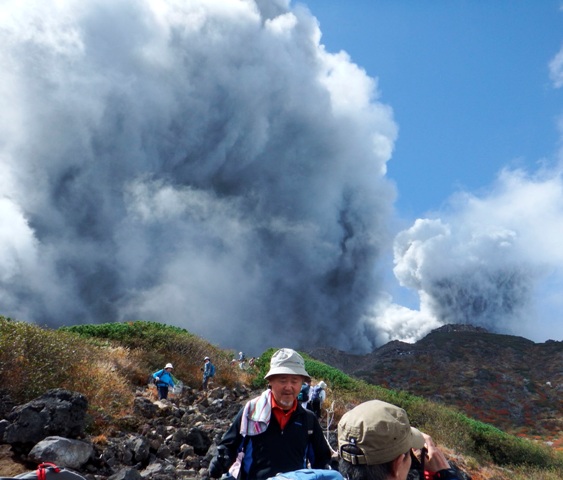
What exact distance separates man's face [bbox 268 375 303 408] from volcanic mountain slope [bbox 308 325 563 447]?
1143 inches

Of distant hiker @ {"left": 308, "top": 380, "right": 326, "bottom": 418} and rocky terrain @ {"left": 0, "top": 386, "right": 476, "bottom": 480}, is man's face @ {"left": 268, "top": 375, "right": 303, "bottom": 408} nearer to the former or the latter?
rocky terrain @ {"left": 0, "top": 386, "right": 476, "bottom": 480}

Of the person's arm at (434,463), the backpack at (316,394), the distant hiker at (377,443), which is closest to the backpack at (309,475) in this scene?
the distant hiker at (377,443)

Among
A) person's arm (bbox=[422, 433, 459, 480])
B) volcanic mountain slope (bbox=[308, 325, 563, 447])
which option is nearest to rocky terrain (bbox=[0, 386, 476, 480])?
person's arm (bbox=[422, 433, 459, 480])

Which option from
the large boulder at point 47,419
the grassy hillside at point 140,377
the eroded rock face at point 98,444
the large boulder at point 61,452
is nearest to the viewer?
the large boulder at point 61,452

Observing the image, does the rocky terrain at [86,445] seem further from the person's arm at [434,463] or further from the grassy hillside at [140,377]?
the person's arm at [434,463]

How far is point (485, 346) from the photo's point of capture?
4966 cm

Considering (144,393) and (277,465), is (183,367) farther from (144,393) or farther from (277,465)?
(277,465)

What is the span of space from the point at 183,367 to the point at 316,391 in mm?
7679

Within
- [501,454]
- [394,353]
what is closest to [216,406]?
[501,454]

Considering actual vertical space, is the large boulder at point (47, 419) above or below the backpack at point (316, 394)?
below

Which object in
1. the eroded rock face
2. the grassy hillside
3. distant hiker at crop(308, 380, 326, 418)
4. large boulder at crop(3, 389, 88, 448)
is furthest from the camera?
distant hiker at crop(308, 380, 326, 418)

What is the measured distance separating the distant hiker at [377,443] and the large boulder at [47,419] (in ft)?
19.0

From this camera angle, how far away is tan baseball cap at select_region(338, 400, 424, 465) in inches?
70.5

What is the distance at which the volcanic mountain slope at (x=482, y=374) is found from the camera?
1251 inches
